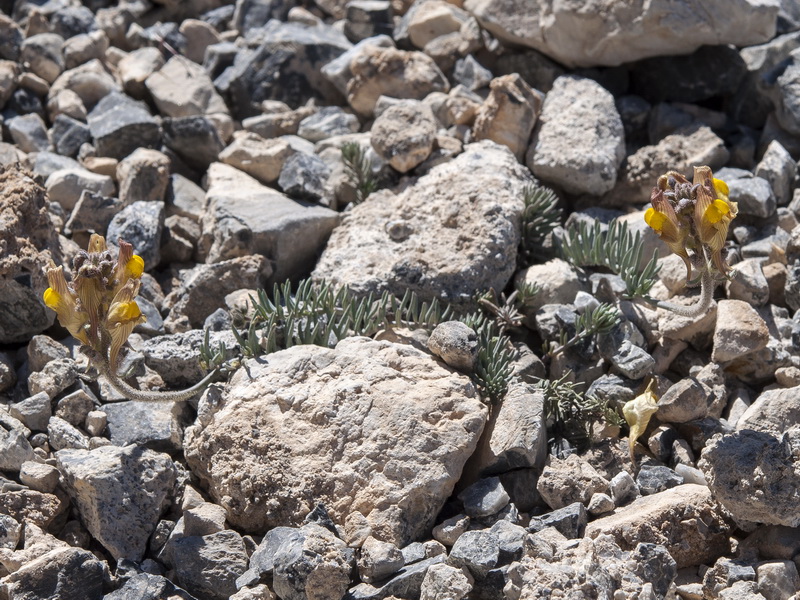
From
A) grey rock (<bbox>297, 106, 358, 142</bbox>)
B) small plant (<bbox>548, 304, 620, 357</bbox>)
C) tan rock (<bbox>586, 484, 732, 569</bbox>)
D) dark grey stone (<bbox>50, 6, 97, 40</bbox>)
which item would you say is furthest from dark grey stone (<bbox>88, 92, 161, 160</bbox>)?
tan rock (<bbox>586, 484, 732, 569</bbox>)

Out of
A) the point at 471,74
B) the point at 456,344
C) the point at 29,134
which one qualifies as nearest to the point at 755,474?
the point at 456,344

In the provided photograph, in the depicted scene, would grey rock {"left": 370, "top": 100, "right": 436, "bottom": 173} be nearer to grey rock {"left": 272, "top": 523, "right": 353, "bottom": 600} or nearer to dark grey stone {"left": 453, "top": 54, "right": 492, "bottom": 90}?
dark grey stone {"left": 453, "top": 54, "right": 492, "bottom": 90}

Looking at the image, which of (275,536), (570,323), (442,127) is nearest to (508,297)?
(570,323)

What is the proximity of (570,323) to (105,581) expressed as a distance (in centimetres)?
246

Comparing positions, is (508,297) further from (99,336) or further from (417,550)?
(99,336)

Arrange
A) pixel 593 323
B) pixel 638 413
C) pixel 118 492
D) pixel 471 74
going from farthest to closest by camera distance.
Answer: pixel 471 74 < pixel 593 323 < pixel 638 413 < pixel 118 492

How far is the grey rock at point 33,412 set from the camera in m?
4.48

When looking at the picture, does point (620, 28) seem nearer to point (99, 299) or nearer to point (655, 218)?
point (655, 218)

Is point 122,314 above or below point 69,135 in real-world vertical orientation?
above

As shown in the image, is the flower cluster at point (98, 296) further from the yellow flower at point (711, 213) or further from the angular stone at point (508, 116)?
the angular stone at point (508, 116)

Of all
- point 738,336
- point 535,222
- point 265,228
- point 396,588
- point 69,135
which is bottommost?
point 396,588

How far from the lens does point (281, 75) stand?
22.8 ft

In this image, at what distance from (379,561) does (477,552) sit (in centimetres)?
38

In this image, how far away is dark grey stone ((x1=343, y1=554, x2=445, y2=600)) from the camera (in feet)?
12.4
